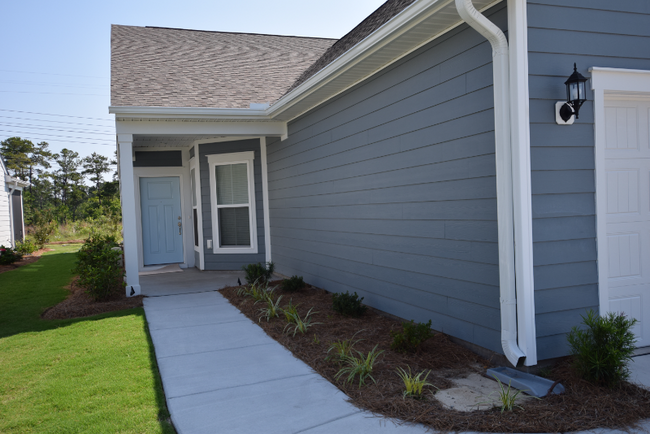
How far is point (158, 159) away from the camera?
9969 mm

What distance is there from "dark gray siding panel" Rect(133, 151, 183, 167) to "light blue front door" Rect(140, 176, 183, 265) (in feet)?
0.99

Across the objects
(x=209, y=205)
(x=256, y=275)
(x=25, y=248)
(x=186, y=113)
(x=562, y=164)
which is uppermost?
(x=186, y=113)

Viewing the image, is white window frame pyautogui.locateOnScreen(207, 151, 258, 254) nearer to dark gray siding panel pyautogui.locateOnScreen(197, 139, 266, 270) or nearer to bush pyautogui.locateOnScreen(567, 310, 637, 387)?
dark gray siding panel pyautogui.locateOnScreen(197, 139, 266, 270)

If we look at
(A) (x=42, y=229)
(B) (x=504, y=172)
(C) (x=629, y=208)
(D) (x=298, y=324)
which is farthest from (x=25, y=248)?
(C) (x=629, y=208)

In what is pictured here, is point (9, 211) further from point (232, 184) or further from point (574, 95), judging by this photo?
point (574, 95)

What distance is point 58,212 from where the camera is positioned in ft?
78.4

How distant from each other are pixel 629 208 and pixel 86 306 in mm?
6287

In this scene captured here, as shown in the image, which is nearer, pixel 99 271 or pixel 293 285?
pixel 99 271

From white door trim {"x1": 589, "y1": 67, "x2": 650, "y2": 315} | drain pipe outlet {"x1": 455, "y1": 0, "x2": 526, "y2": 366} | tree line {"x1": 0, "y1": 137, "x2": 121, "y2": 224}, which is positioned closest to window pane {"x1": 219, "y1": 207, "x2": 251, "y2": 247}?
drain pipe outlet {"x1": 455, "y1": 0, "x2": 526, "y2": 366}

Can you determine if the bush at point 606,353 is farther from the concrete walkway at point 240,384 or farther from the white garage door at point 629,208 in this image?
the white garage door at point 629,208

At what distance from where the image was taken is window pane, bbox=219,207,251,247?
29.2ft

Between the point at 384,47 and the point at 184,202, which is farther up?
the point at 384,47

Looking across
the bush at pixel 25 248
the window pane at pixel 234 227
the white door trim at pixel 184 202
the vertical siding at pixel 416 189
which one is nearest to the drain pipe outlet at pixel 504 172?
the vertical siding at pixel 416 189

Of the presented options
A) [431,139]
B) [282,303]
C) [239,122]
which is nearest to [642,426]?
[431,139]
